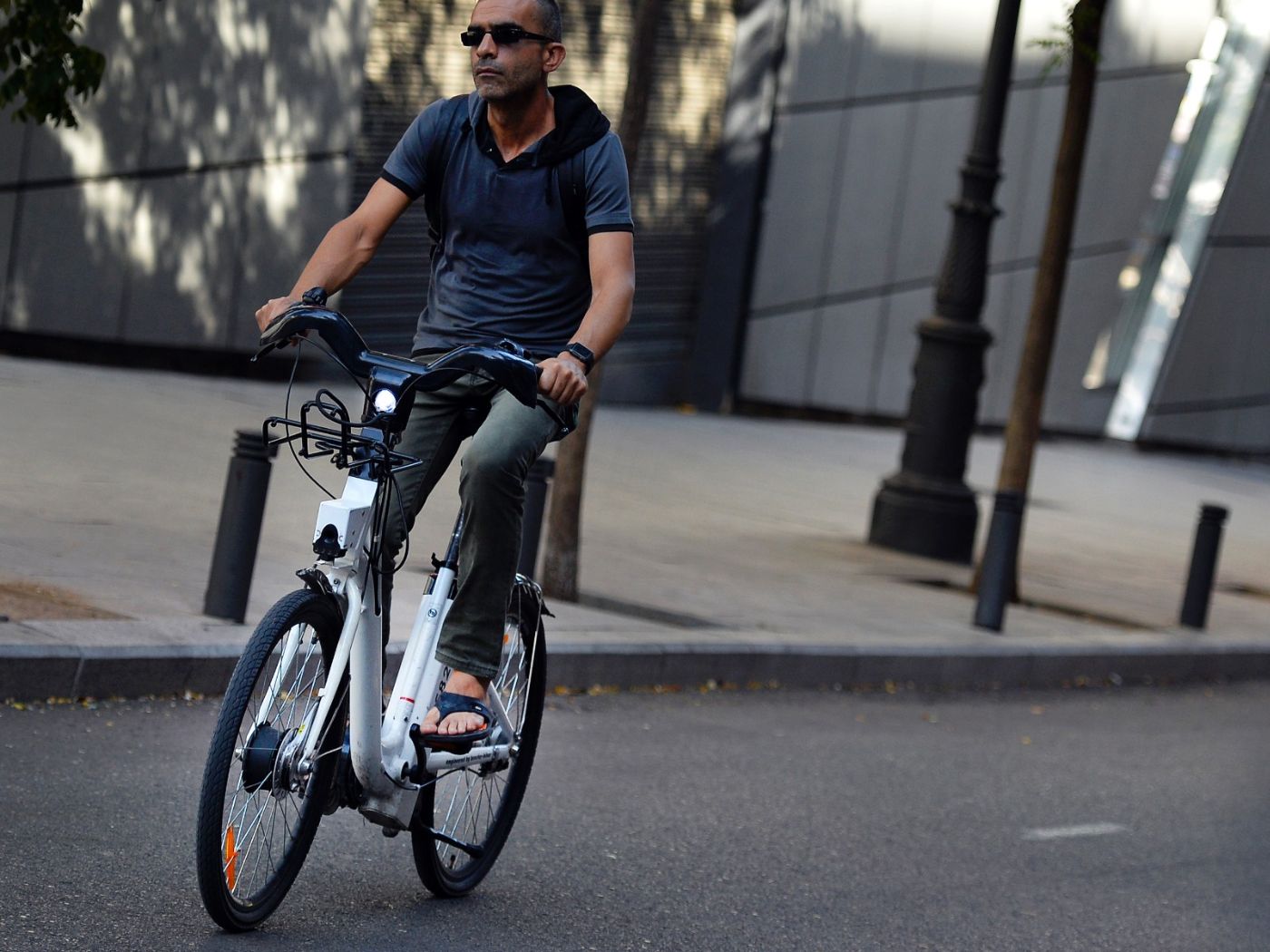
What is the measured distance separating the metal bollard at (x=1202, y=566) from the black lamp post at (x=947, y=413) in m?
1.81

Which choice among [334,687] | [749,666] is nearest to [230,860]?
[334,687]

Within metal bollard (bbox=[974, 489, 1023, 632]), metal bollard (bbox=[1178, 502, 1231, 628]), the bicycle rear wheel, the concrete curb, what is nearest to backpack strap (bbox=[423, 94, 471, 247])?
the bicycle rear wheel

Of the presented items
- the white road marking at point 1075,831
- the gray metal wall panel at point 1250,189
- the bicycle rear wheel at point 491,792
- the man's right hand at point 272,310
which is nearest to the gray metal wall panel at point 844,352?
the gray metal wall panel at point 1250,189

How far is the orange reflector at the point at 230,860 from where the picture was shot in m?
3.66

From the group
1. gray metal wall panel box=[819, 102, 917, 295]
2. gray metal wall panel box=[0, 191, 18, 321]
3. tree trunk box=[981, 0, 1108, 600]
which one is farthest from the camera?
gray metal wall panel box=[819, 102, 917, 295]

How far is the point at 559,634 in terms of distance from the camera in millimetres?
7785

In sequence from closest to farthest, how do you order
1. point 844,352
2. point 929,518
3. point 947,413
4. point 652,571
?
point 652,571 → point 929,518 → point 947,413 → point 844,352

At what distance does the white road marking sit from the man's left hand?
3.02 metres

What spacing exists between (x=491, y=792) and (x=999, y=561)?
5.73 m

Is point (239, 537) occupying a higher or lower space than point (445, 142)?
lower

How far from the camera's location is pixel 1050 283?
11.1 m

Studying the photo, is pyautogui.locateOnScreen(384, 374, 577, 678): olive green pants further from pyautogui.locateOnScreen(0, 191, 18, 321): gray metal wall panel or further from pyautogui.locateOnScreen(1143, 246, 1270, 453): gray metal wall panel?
pyautogui.locateOnScreen(1143, 246, 1270, 453): gray metal wall panel

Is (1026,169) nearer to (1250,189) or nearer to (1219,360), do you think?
(1250,189)

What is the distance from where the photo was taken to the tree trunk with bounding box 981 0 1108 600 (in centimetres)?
1099
